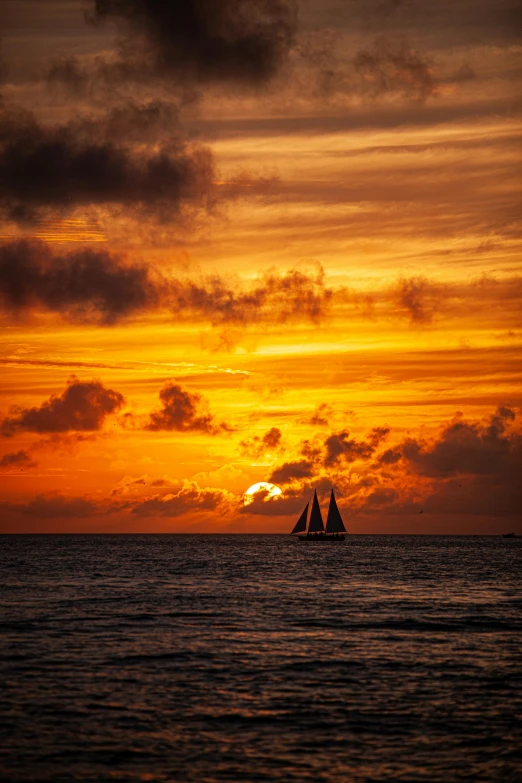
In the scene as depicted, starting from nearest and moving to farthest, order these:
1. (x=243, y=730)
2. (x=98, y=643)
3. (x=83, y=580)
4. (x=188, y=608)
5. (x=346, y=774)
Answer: (x=346, y=774) < (x=243, y=730) < (x=98, y=643) < (x=188, y=608) < (x=83, y=580)

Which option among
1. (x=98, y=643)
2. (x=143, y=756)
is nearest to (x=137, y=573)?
(x=98, y=643)

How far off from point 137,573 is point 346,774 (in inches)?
Answer: 4563

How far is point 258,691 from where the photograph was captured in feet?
141

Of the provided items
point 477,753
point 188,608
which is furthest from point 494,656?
point 188,608

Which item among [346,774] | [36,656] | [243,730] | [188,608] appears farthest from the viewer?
[188,608]

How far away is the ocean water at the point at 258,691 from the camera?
102 feet

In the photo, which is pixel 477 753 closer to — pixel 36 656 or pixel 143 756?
pixel 143 756

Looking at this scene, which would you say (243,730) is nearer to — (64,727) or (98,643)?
(64,727)

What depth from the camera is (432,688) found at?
144 feet

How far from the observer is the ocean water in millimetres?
31156

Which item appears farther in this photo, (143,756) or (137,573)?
(137,573)

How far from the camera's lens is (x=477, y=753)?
32.8 metres

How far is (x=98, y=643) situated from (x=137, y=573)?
283ft

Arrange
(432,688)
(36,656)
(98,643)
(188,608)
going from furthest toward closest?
(188,608) < (98,643) < (36,656) < (432,688)
